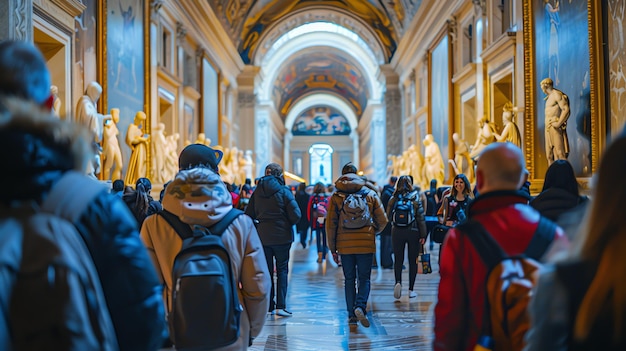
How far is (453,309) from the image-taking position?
8.05ft

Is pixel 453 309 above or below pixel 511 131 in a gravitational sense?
below

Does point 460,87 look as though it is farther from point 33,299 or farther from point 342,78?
point 342,78

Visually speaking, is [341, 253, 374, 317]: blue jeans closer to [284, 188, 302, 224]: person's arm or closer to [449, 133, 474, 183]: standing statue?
[284, 188, 302, 224]: person's arm

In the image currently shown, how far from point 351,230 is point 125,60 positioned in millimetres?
7509

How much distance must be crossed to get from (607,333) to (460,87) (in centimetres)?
1619

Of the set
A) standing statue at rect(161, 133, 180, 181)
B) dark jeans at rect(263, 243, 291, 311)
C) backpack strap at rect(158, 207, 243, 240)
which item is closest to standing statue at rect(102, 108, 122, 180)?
standing statue at rect(161, 133, 180, 181)

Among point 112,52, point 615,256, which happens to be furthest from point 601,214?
point 112,52

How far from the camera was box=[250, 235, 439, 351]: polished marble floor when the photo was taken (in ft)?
19.5

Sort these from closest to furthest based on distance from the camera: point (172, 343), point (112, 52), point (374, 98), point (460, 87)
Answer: point (172, 343) < point (112, 52) < point (460, 87) < point (374, 98)

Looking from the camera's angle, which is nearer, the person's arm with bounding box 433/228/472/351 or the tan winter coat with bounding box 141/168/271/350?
the person's arm with bounding box 433/228/472/351

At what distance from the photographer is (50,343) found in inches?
67.9

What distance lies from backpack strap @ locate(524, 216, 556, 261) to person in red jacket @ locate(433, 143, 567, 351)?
17 mm

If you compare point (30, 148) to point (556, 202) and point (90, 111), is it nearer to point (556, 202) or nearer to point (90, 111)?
point (556, 202)

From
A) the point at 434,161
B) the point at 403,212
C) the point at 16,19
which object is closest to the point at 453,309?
the point at 403,212
